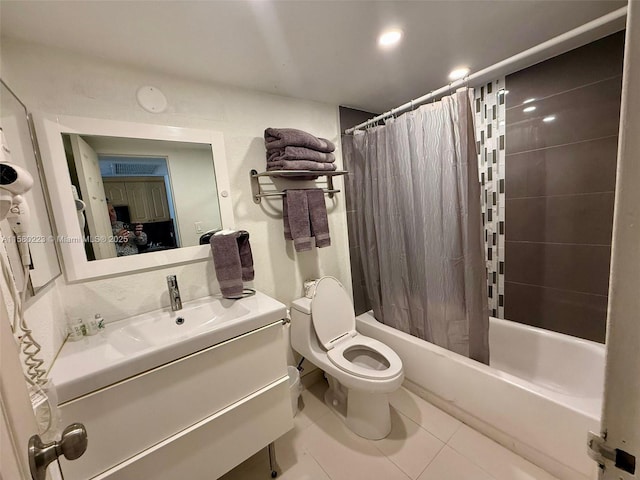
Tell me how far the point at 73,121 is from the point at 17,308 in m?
0.97

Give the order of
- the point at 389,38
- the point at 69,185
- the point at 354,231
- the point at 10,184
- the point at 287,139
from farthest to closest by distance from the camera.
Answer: the point at 354,231 → the point at 287,139 → the point at 389,38 → the point at 69,185 → the point at 10,184

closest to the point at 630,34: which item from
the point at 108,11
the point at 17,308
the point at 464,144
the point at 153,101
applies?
the point at 464,144

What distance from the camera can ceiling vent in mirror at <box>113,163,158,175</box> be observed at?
4.12ft

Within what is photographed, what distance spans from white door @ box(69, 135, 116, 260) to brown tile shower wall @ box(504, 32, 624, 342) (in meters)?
2.47

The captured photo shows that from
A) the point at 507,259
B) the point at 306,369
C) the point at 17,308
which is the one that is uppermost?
the point at 17,308

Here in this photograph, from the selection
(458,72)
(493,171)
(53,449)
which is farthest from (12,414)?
(493,171)

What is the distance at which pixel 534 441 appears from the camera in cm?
125

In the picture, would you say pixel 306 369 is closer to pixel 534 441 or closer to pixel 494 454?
pixel 494 454

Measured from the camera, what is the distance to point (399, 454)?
4.64 feet

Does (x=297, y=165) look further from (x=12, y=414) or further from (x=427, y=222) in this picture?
(x=12, y=414)

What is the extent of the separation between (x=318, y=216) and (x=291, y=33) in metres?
1.01

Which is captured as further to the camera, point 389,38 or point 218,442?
point 389,38

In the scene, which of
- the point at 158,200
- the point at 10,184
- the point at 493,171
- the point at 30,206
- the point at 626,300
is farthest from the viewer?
the point at 493,171

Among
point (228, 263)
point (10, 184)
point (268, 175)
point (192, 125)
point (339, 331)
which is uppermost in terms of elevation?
point (192, 125)
